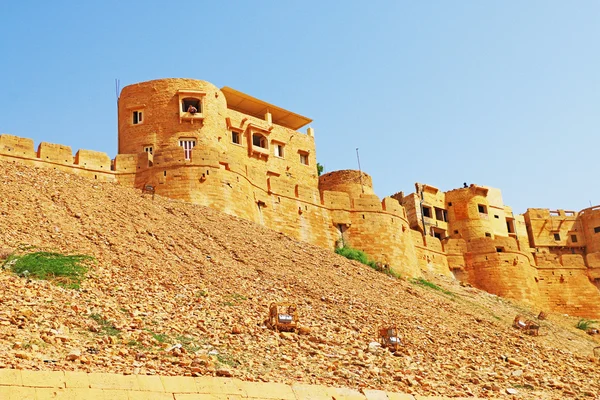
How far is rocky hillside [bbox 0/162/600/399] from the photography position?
11359mm

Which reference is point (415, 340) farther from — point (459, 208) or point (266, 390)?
point (459, 208)

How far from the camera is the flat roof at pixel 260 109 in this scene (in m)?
36.0

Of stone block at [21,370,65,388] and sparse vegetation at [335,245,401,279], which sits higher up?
sparse vegetation at [335,245,401,279]

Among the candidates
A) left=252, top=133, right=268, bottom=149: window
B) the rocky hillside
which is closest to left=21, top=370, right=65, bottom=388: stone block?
the rocky hillside

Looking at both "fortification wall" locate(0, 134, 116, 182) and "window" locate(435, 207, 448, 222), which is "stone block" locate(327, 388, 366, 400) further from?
"window" locate(435, 207, 448, 222)

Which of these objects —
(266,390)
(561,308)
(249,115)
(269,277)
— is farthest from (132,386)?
(561,308)

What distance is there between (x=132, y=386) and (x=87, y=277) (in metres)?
5.60

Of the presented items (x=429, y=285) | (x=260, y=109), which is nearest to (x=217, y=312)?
(x=429, y=285)

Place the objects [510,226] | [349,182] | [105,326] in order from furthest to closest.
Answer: [510,226]
[349,182]
[105,326]

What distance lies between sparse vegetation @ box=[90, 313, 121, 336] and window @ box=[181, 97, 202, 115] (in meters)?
19.1

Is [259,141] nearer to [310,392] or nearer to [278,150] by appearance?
[278,150]

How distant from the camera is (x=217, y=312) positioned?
14.4m

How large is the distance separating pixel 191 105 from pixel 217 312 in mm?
17882

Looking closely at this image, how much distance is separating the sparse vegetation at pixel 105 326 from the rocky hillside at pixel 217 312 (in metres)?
0.03
